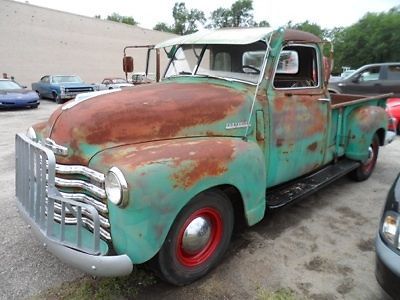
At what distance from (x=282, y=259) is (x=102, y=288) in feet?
5.20

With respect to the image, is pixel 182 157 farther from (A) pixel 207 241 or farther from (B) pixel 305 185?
(B) pixel 305 185

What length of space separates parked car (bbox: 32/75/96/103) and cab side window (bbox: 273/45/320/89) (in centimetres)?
1557

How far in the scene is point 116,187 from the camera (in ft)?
7.67

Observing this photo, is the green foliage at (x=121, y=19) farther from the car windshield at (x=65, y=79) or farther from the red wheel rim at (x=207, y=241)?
the red wheel rim at (x=207, y=241)

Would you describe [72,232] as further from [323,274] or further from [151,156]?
[323,274]

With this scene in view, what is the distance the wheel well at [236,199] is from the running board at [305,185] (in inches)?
13.6

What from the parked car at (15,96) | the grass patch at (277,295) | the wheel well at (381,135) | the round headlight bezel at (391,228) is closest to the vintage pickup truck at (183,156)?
the grass patch at (277,295)

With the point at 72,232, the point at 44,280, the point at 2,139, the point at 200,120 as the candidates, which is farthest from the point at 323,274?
the point at 2,139

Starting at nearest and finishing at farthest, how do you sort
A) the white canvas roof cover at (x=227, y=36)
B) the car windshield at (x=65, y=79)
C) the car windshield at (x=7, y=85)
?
the white canvas roof cover at (x=227, y=36), the car windshield at (x=7, y=85), the car windshield at (x=65, y=79)

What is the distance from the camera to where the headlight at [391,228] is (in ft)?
7.77

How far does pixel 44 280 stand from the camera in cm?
301

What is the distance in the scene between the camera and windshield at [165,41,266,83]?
3689 mm

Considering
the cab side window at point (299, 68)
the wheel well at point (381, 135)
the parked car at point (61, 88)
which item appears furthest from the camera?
the parked car at point (61, 88)

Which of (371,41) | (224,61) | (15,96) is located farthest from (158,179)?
(371,41)
